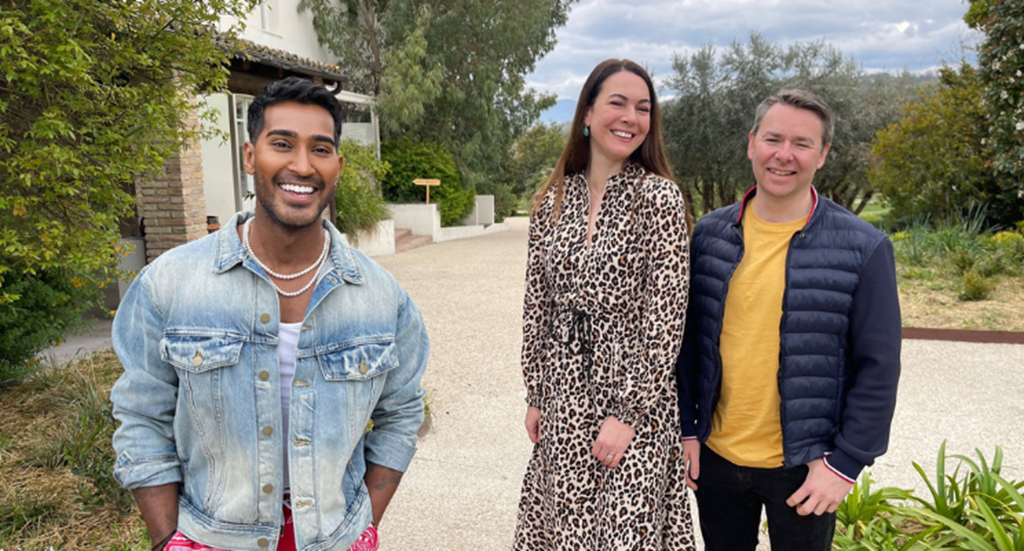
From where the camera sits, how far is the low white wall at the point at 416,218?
1703cm

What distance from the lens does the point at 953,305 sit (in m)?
7.99

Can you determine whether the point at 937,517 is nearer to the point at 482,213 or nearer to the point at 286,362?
the point at 286,362

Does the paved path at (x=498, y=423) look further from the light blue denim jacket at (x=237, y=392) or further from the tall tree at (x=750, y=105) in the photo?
the tall tree at (x=750, y=105)

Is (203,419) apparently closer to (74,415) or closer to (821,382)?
(821,382)

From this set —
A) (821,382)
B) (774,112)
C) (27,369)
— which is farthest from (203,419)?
(27,369)

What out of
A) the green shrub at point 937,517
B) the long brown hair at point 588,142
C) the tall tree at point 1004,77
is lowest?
the green shrub at point 937,517

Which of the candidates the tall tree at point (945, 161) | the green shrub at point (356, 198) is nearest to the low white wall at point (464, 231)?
the green shrub at point (356, 198)

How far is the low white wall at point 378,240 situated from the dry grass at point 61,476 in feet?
29.4

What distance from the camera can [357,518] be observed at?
5.27 feet

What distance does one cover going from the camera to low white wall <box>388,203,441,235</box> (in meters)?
17.0

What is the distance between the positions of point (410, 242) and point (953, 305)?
1086 centimetres

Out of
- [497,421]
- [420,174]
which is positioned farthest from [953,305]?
[420,174]

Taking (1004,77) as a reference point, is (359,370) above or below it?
below

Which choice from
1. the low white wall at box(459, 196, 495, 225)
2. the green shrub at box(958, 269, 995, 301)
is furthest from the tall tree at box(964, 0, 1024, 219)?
the low white wall at box(459, 196, 495, 225)
